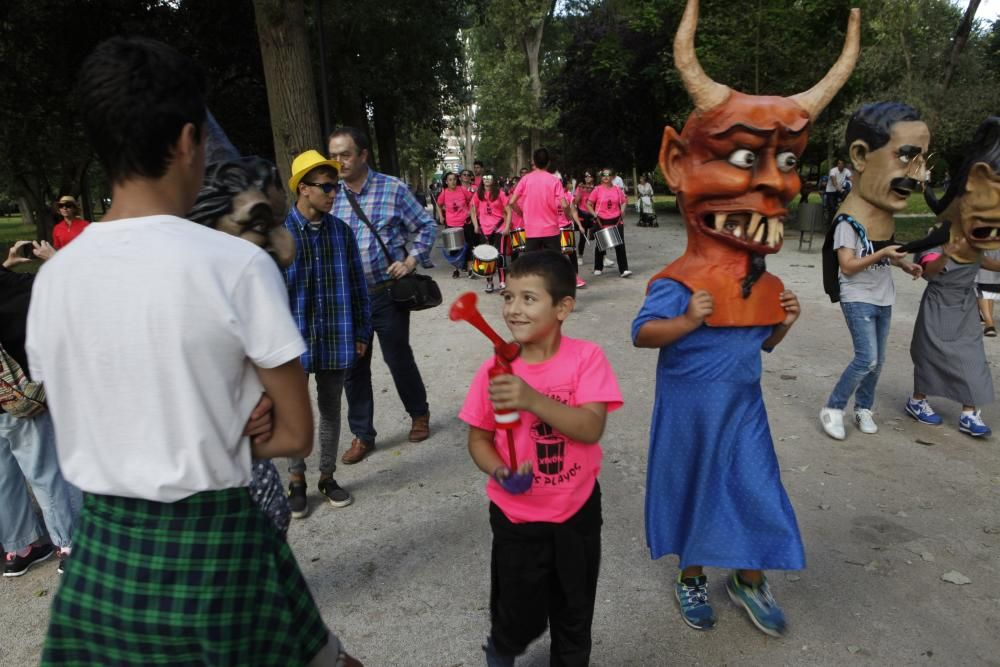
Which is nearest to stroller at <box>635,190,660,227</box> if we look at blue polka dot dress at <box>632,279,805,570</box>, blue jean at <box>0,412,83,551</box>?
blue polka dot dress at <box>632,279,805,570</box>

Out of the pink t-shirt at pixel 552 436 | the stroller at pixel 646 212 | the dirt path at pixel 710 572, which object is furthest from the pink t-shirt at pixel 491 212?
the stroller at pixel 646 212

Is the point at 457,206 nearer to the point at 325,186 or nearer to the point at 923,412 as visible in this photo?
the point at 923,412

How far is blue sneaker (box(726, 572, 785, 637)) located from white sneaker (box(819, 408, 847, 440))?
205cm

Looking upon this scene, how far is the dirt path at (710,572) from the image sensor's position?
2678 mm

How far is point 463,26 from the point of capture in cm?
1791

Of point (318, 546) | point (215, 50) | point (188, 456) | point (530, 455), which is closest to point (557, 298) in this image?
point (530, 455)

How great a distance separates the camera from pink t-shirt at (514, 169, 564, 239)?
8.20 m

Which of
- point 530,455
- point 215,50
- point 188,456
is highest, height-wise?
point 215,50

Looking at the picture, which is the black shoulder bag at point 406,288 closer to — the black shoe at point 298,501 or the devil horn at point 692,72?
the black shoe at point 298,501

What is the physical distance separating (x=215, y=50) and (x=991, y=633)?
1613cm

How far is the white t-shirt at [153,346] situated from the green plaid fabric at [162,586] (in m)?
0.06

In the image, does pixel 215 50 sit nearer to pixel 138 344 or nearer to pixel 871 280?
pixel 871 280

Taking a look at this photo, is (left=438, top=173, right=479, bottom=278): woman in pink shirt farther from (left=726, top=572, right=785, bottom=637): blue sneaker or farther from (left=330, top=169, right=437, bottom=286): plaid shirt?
(left=726, top=572, right=785, bottom=637): blue sneaker

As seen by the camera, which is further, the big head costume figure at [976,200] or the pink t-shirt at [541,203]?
the pink t-shirt at [541,203]
